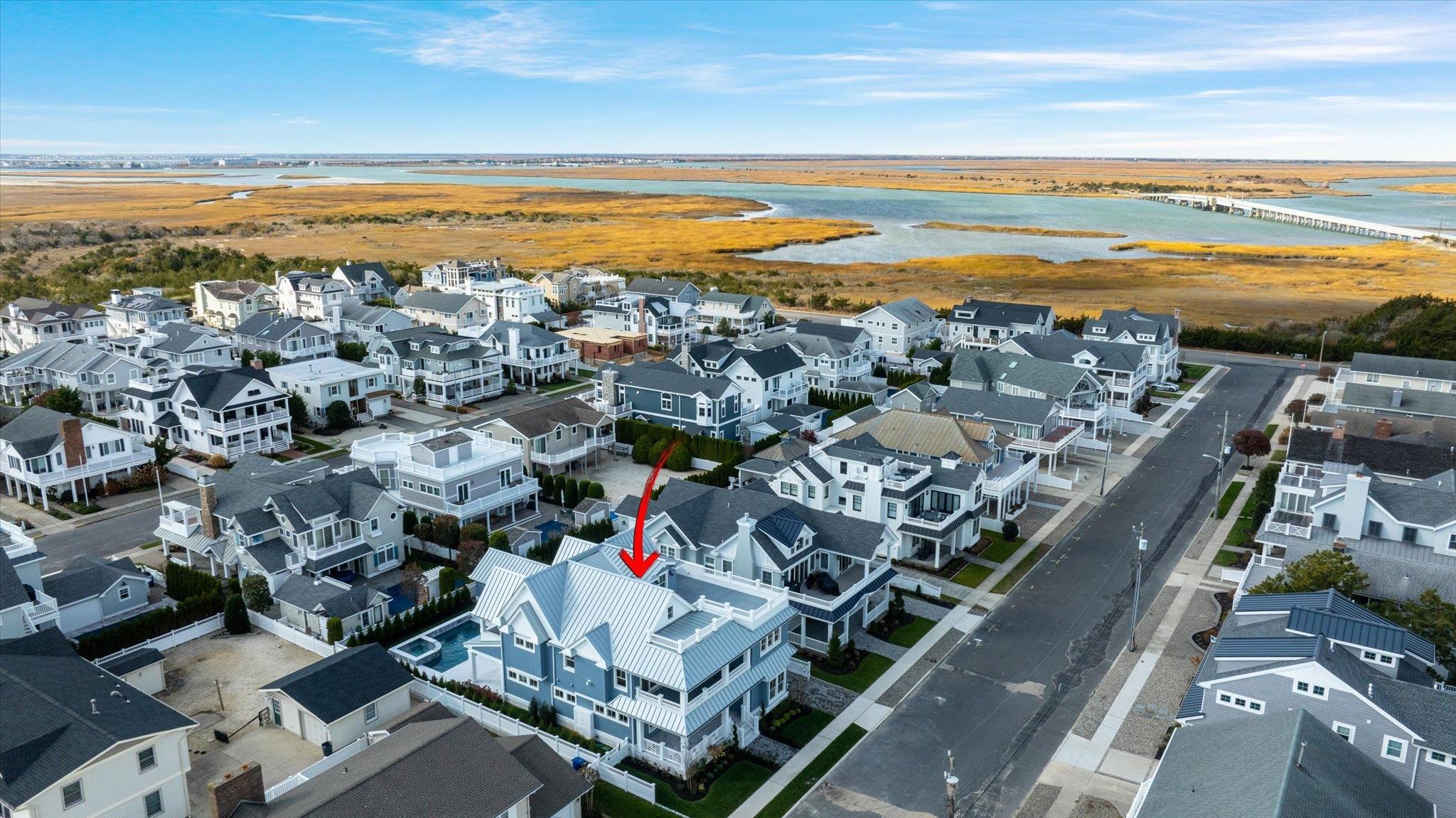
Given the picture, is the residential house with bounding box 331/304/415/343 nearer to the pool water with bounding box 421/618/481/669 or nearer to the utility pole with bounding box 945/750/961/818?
the pool water with bounding box 421/618/481/669

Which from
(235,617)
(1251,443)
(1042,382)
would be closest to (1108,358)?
(1042,382)

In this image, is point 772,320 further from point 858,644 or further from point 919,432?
point 858,644

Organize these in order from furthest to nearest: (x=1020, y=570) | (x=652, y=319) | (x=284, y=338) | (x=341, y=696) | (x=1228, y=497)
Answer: (x=652, y=319)
(x=284, y=338)
(x=1228, y=497)
(x=1020, y=570)
(x=341, y=696)

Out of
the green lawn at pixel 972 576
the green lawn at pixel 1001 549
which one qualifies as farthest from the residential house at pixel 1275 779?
the green lawn at pixel 1001 549

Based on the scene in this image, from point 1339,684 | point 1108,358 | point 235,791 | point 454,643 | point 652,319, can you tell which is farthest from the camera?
point 652,319

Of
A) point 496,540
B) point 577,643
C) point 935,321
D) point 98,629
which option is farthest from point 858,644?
point 935,321

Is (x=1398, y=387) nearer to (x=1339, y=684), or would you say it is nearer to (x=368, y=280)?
(x=1339, y=684)
